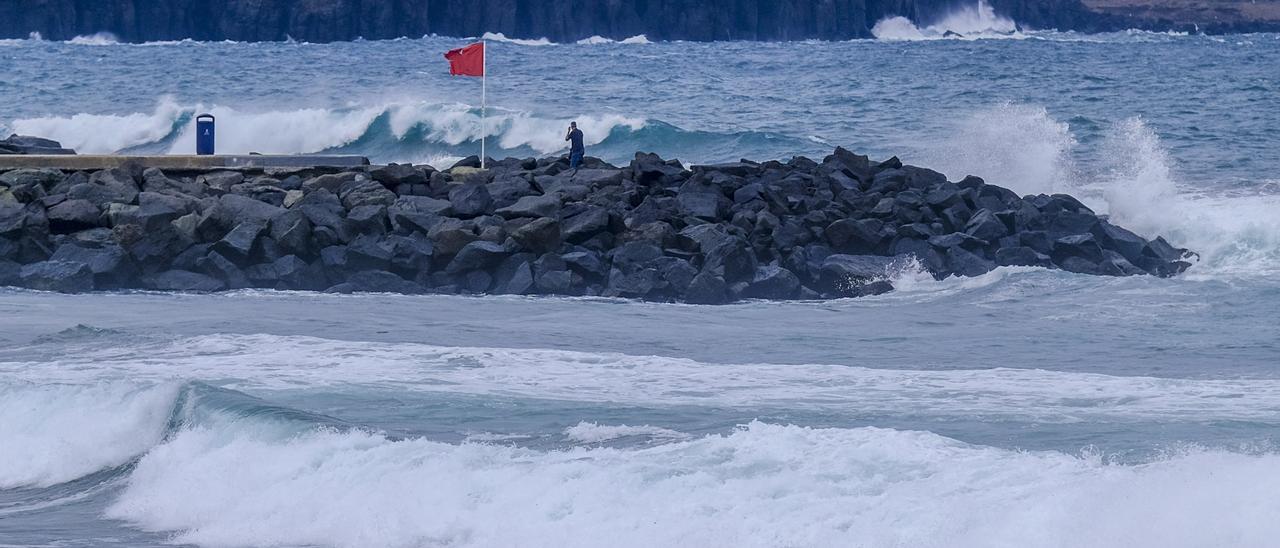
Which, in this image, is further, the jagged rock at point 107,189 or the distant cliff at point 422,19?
the distant cliff at point 422,19

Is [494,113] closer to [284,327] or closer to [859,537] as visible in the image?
[284,327]

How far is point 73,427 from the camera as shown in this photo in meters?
8.91

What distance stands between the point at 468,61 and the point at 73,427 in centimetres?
1155

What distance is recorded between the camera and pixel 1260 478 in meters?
6.60

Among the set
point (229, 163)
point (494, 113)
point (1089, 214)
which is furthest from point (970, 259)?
point (494, 113)

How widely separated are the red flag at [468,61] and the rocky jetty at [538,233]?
1464 millimetres

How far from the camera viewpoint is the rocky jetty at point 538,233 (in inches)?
600

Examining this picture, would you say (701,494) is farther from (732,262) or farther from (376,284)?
(376,284)

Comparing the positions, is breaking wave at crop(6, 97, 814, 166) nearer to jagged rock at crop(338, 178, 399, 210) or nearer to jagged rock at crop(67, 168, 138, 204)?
jagged rock at crop(338, 178, 399, 210)

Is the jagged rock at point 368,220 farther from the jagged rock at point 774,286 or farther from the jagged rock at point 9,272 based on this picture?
the jagged rock at point 774,286

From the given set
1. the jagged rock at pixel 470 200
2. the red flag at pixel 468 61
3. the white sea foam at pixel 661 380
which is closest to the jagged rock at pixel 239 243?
the jagged rock at pixel 470 200

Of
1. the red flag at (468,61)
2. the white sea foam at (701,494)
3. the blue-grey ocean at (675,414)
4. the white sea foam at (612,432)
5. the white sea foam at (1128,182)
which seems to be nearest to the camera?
the white sea foam at (701,494)

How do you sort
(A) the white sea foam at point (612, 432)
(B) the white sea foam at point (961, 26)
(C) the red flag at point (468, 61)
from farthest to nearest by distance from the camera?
(B) the white sea foam at point (961, 26), (C) the red flag at point (468, 61), (A) the white sea foam at point (612, 432)

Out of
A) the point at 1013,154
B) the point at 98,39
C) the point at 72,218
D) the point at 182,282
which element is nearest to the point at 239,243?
the point at 182,282
